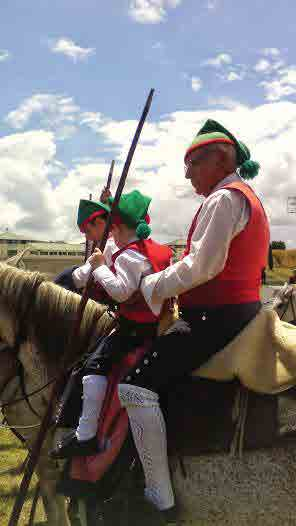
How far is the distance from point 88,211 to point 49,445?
242 centimetres

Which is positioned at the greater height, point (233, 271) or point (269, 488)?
point (233, 271)

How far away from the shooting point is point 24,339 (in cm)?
367

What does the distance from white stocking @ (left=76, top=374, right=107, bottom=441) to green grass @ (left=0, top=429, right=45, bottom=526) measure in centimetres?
272

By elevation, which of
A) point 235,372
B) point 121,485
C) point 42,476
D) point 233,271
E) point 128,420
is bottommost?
point 42,476

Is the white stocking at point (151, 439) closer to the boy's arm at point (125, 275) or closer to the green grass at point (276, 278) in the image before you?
the boy's arm at point (125, 275)

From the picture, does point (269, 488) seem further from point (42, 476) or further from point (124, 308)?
point (42, 476)

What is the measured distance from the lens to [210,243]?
2500 mm

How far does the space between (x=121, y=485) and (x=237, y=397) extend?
0.96 meters

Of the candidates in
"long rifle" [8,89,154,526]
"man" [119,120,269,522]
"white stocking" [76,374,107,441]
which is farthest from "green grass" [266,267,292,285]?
"white stocking" [76,374,107,441]

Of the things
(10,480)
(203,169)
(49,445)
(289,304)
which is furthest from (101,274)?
(289,304)

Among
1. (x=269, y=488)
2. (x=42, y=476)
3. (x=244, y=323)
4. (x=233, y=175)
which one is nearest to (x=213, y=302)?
(x=244, y=323)

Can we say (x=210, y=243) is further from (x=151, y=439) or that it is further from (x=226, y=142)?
(x=151, y=439)

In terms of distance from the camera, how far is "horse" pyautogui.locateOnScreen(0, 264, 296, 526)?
2643 millimetres

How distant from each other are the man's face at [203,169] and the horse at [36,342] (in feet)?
4.36
